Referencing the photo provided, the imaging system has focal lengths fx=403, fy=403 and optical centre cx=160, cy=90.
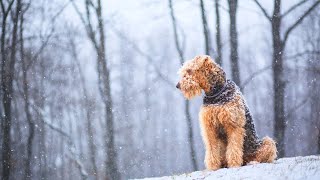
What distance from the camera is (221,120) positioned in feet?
19.1

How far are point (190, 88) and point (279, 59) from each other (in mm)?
6591

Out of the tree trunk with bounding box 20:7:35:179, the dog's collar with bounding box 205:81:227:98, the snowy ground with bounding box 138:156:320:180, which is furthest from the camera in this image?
the tree trunk with bounding box 20:7:35:179

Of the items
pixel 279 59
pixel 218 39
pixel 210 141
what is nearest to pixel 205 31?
pixel 218 39

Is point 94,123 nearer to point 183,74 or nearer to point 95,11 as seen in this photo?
point 95,11

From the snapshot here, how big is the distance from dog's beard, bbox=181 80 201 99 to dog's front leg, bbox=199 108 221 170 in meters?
0.27

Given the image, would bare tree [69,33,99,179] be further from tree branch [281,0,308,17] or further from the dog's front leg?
the dog's front leg

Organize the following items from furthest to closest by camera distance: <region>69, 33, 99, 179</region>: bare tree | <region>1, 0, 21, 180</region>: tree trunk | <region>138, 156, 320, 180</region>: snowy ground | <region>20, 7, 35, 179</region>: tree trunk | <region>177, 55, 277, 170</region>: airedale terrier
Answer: <region>69, 33, 99, 179</region>: bare tree < <region>20, 7, 35, 179</region>: tree trunk < <region>1, 0, 21, 180</region>: tree trunk < <region>177, 55, 277, 170</region>: airedale terrier < <region>138, 156, 320, 180</region>: snowy ground

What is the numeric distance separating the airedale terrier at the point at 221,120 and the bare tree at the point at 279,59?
17.2 feet

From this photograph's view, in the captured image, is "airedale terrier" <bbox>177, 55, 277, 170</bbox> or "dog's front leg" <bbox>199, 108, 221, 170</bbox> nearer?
"airedale terrier" <bbox>177, 55, 277, 170</bbox>

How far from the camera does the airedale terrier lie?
230 inches

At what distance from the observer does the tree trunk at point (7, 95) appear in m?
13.2

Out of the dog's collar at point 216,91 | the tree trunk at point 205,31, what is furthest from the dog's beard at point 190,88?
the tree trunk at point 205,31

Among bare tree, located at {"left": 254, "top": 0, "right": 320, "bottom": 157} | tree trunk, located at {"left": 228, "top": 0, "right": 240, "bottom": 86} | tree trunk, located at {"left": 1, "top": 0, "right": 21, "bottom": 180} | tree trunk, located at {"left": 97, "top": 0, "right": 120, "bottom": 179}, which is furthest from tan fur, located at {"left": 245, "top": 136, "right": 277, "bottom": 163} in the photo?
tree trunk, located at {"left": 1, "top": 0, "right": 21, "bottom": 180}

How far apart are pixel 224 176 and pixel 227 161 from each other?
0.67 metres
